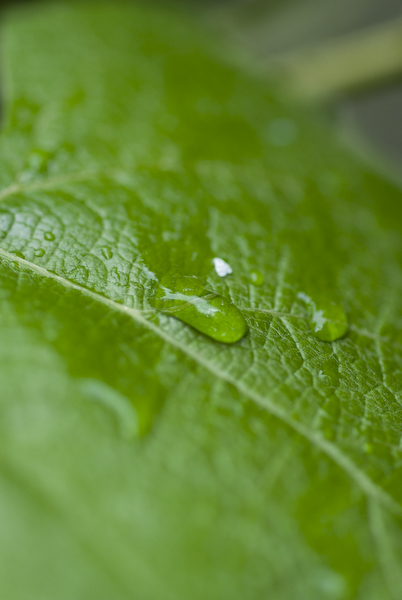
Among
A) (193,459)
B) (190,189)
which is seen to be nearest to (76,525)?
(193,459)

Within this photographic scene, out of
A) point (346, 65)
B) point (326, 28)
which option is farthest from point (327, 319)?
point (326, 28)

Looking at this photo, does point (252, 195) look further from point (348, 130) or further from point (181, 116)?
point (348, 130)

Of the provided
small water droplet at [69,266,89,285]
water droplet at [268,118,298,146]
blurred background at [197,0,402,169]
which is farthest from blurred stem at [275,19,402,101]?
small water droplet at [69,266,89,285]

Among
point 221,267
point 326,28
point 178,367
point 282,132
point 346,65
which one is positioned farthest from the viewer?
point 326,28

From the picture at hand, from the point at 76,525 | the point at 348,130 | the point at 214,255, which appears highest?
the point at 348,130

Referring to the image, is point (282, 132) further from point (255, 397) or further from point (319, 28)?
point (319, 28)

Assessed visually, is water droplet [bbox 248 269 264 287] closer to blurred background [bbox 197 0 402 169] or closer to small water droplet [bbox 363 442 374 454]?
small water droplet [bbox 363 442 374 454]
